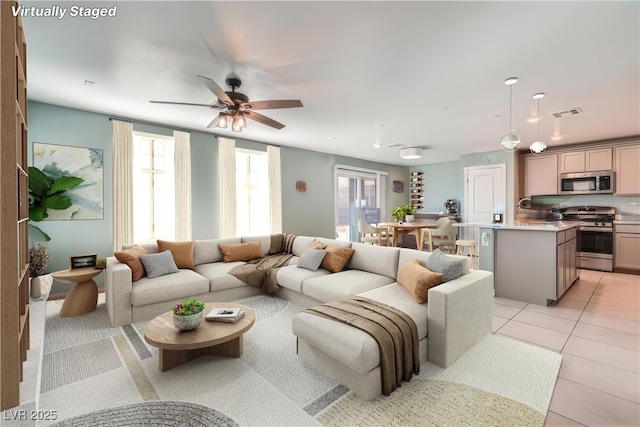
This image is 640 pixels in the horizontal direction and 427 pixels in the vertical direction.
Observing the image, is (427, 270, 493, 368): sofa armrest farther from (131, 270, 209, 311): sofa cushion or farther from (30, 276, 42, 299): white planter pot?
(30, 276, 42, 299): white planter pot

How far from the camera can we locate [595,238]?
5.68 metres

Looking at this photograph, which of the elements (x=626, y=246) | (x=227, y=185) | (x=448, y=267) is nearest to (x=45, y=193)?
(x=227, y=185)

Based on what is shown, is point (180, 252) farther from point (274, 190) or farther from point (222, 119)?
point (274, 190)

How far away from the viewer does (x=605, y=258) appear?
5.56m

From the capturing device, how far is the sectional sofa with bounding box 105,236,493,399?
1.96 meters

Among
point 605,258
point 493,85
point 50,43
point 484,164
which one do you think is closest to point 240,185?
point 50,43

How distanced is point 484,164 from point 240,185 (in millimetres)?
5869

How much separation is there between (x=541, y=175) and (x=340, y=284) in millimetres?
6165

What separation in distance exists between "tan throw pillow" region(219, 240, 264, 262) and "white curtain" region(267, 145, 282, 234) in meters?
1.47

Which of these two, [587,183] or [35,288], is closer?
[35,288]

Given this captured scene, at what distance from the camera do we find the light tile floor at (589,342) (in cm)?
178

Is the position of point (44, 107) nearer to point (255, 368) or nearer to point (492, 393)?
point (255, 368)

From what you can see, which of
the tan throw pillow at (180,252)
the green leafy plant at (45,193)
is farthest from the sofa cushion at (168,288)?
the green leafy plant at (45,193)

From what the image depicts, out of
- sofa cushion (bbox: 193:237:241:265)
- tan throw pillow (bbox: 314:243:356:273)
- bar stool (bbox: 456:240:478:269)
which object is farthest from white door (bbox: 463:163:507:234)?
sofa cushion (bbox: 193:237:241:265)
